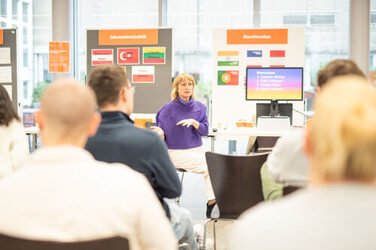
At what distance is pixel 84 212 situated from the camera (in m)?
1.09

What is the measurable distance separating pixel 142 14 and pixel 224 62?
1882 mm

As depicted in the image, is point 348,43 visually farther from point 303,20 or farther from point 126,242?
point 126,242

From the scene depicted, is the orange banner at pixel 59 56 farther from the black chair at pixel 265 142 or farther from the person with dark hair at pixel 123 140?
the person with dark hair at pixel 123 140

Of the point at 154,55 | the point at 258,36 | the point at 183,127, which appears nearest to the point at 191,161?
the point at 183,127

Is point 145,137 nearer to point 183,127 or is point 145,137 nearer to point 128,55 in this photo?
point 183,127

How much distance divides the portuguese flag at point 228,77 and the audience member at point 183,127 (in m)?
1.91

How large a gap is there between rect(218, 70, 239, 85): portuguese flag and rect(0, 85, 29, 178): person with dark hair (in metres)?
3.85

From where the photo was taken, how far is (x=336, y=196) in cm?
84

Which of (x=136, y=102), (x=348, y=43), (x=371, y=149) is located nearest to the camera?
(x=371, y=149)

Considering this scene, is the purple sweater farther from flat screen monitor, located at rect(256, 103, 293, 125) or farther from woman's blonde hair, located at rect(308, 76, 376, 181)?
woman's blonde hair, located at rect(308, 76, 376, 181)

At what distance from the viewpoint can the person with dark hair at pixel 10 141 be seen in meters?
2.39

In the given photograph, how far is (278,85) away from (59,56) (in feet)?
10.8

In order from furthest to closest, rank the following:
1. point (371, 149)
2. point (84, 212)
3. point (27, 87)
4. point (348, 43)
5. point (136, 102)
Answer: point (27, 87) → point (348, 43) → point (136, 102) → point (84, 212) → point (371, 149)

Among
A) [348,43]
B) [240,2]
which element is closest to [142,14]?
[240,2]
